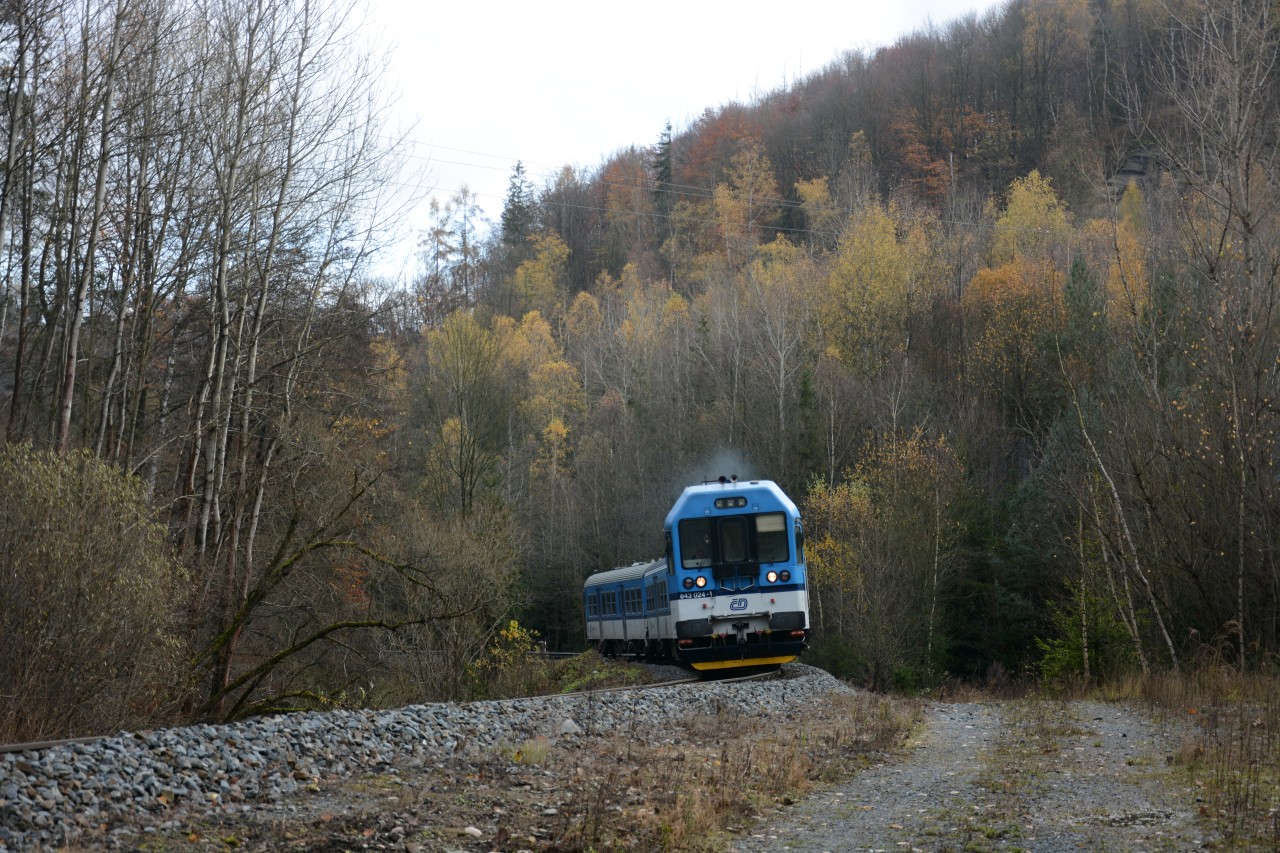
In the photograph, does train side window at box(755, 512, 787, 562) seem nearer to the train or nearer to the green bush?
the train

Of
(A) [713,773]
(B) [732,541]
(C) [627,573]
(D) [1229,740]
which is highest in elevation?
(B) [732,541]

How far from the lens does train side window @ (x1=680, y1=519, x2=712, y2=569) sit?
1991 cm

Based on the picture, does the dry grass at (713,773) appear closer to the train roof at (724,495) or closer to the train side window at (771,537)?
the train side window at (771,537)

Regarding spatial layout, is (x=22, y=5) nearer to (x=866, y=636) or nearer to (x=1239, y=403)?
(x=1239, y=403)

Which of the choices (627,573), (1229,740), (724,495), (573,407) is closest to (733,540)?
(724,495)

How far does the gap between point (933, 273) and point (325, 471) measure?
113 feet

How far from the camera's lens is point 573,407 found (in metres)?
62.9

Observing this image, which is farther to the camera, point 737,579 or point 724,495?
point 724,495

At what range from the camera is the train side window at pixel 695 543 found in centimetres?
1991

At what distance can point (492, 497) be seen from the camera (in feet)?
115

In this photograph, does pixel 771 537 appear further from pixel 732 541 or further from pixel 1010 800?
pixel 1010 800

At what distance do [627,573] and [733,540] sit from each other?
272 inches

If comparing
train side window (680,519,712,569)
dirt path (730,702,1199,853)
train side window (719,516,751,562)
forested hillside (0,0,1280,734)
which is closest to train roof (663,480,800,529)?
train side window (680,519,712,569)

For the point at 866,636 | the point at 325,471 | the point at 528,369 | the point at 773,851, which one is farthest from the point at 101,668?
the point at 528,369
